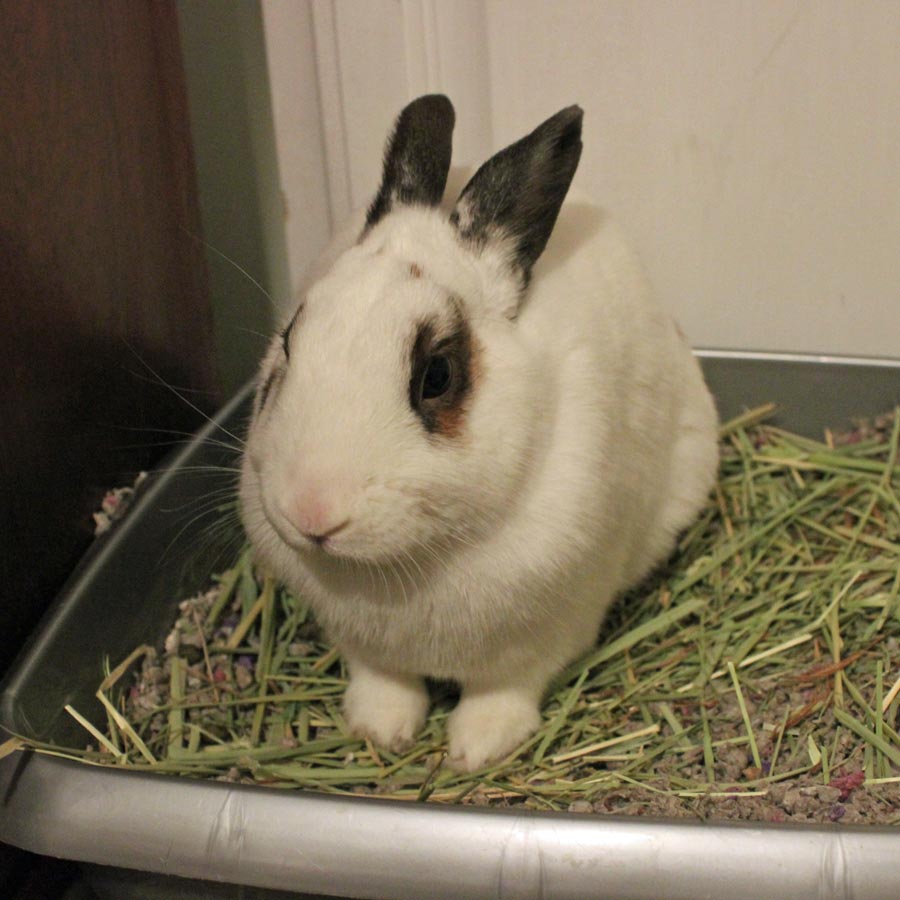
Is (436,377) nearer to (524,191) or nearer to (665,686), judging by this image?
(524,191)

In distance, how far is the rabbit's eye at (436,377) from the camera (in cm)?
130

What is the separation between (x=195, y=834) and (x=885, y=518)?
4.65 feet

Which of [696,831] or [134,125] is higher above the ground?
[134,125]

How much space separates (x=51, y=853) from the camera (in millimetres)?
1378

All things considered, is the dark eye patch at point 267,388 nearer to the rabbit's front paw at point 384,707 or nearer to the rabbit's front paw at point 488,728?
the rabbit's front paw at point 384,707

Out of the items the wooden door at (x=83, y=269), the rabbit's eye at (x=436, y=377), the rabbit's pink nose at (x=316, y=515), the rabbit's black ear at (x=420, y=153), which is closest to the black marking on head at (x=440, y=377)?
the rabbit's eye at (x=436, y=377)

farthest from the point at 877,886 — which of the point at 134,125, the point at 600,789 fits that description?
the point at 134,125

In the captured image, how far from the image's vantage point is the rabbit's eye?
1.30 metres

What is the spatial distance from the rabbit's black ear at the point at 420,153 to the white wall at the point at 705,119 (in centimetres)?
75

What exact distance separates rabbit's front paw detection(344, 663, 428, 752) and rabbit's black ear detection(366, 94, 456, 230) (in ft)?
2.35

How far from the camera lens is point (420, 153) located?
5.00 feet

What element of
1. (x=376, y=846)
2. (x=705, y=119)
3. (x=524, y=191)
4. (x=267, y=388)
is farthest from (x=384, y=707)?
(x=705, y=119)

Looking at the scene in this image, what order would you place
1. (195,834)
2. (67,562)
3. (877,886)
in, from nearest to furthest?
(877,886)
(195,834)
(67,562)

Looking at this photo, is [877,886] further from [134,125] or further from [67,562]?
[134,125]
